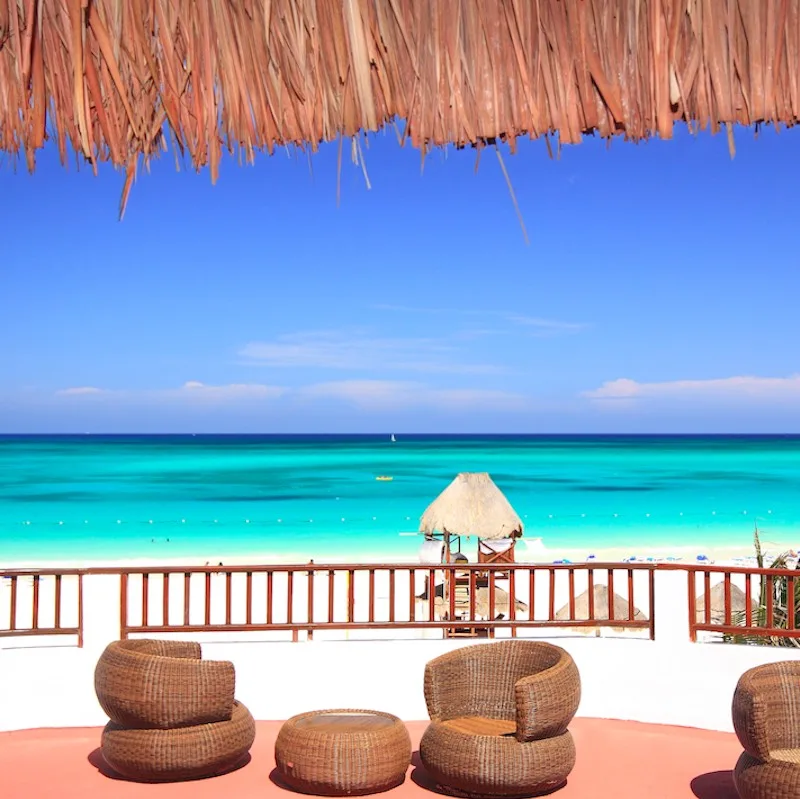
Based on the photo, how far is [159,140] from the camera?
2.50m

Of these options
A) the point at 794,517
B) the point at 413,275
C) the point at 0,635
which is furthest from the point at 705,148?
the point at 413,275

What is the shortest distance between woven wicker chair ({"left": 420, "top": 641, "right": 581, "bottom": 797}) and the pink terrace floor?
8.2 inches

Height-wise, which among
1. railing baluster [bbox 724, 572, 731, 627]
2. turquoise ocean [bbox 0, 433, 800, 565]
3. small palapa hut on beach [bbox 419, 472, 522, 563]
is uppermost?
small palapa hut on beach [bbox 419, 472, 522, 563]

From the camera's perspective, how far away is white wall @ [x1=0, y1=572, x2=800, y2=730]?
17.7ft

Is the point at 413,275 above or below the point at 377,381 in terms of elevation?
above

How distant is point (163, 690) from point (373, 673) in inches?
65.0

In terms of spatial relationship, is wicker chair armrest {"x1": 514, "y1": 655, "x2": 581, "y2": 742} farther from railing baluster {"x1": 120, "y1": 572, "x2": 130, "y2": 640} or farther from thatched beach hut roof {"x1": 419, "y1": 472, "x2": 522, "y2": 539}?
thatched beach hut roof {"x1": 419, "y1": 472, "x2": 522, "y2": 539}

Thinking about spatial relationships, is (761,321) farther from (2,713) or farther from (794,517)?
(2,713)

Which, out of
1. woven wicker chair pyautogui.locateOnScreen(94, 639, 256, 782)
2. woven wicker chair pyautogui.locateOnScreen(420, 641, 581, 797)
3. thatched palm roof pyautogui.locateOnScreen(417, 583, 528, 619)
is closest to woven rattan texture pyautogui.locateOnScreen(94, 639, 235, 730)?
woven wicker chair pyautogui.locateOnScreen(94, 639, 256, 782)

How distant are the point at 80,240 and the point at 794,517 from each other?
80.8ft

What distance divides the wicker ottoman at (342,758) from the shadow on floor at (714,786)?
4.63 ft

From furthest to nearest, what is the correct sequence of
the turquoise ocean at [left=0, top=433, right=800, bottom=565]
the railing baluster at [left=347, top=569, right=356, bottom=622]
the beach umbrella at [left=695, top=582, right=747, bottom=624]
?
the turquoise ocean at [left=0, top=433, right=800, bottom=565], the beach umbrella at [left=695, top=582, right=747, bottom=624], the railing baluster at [left=347, top=569, right=356, bottom=622]

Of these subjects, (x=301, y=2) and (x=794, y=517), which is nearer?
(x=301, y=2)

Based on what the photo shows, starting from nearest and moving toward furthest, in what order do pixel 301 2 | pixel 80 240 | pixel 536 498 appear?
pixel 301 2 → pixel 80 240 → pixel 536 498
